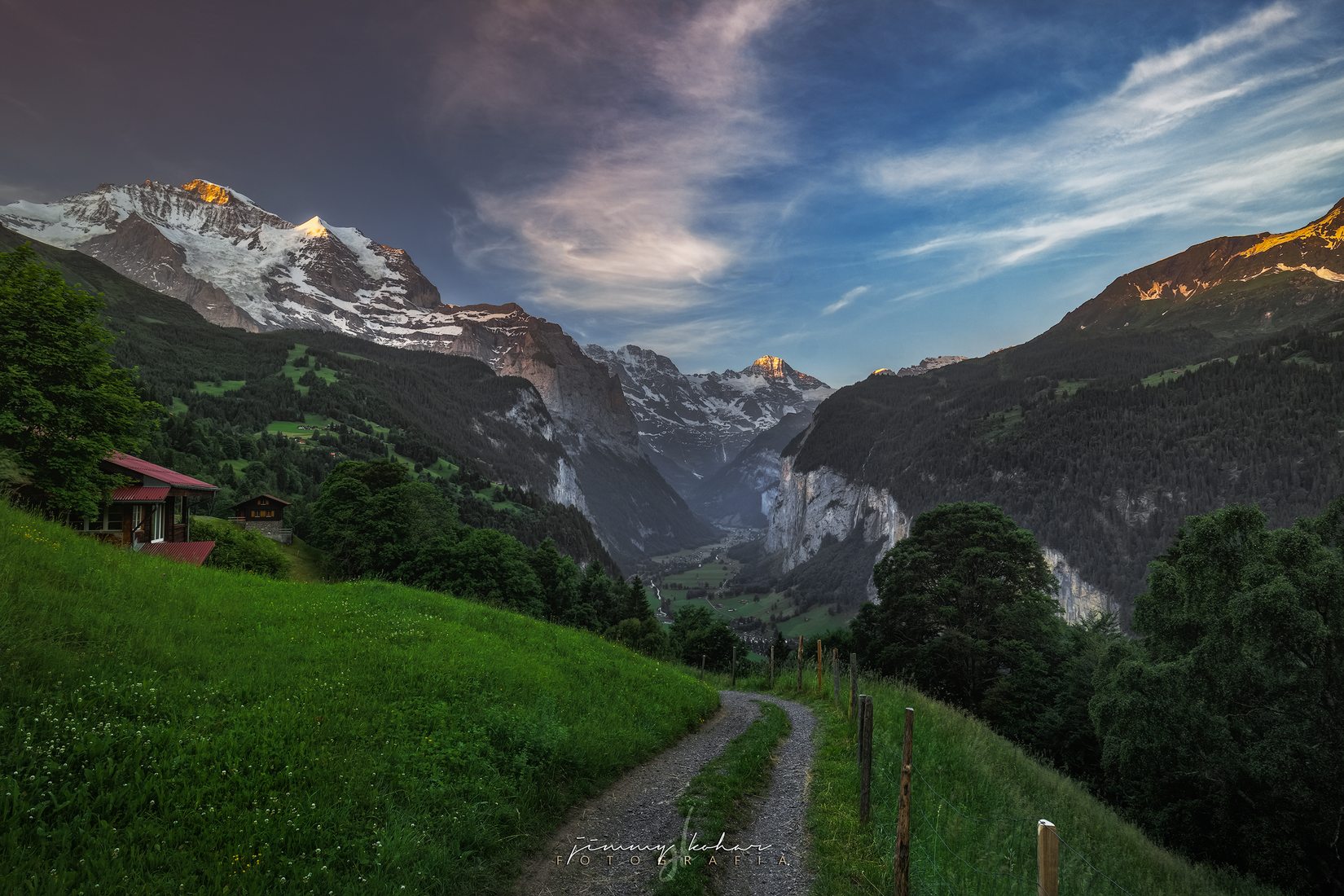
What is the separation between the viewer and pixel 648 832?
11.0 metres

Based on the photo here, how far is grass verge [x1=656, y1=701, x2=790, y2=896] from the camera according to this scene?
9227mm

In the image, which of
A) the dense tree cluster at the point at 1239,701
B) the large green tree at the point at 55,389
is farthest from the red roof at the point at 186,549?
the dense tree cluster at the point at 1239,701

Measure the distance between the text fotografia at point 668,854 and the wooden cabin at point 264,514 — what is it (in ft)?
272

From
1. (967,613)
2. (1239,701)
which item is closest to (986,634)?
(967,613)

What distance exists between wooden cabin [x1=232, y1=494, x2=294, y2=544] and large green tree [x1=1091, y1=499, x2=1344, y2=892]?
87548mm

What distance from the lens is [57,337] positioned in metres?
26.9

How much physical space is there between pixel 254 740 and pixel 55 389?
27.9 meters

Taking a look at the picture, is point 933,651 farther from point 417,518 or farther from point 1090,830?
point 417,518

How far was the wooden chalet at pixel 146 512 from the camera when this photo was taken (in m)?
33.6

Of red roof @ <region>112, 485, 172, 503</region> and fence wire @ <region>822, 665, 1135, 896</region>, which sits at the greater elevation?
red roof @ <region>112, 485, 172, 503</region>
